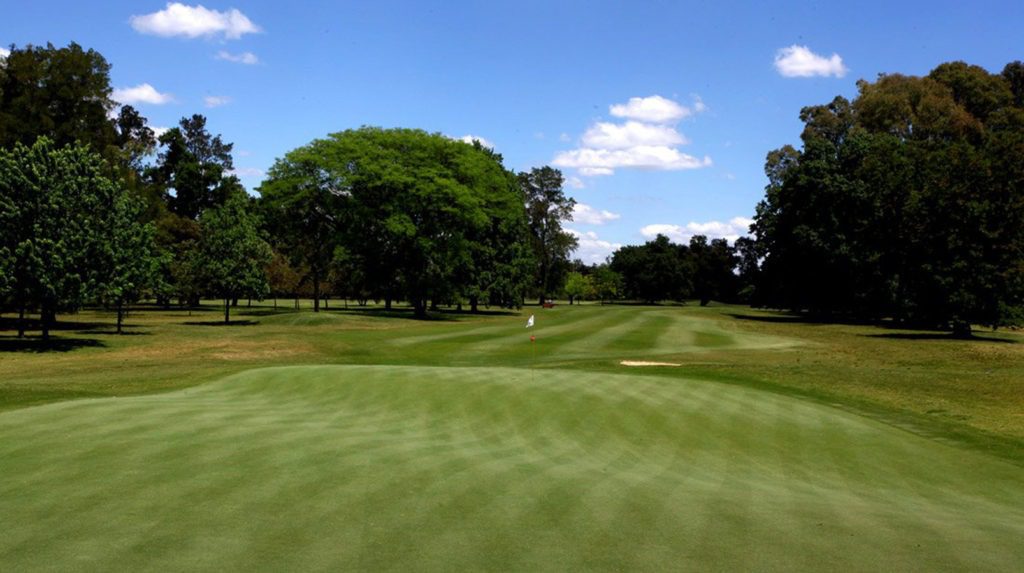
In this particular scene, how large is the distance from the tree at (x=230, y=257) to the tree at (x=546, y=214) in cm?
6667

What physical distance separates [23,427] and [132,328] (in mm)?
47691

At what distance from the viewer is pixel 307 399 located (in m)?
18.8

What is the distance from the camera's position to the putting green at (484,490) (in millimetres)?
7023

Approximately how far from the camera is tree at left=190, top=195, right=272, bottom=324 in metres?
60.7

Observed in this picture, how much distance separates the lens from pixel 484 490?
30.4ft

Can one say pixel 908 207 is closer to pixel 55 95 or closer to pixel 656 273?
pixel 55 95

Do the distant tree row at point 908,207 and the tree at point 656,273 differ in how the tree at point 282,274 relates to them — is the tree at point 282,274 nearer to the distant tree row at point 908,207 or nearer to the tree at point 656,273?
the distant tree row at point 908,207

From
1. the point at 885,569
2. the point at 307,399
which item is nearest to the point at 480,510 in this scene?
the point at 885,569

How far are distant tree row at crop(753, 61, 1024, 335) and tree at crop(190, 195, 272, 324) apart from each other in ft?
183

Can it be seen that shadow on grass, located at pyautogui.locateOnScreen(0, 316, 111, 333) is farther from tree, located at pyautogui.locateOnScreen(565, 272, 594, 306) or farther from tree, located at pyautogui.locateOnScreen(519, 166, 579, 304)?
tree, located at pyautogui.locateOnScreen(565, 272, 594, 306)

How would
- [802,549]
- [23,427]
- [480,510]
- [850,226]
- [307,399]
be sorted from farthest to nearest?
1. [850,226]
2. [307,399]
3. [23,427]
4. [480,510]
5. [802,549]

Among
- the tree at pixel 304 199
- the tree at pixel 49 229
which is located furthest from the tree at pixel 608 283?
the tree at pixel 49 229

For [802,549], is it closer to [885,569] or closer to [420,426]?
[885,569]

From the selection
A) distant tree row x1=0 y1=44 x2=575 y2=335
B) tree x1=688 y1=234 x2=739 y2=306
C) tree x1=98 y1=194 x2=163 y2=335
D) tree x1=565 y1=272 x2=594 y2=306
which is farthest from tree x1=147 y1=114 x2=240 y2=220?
tree x1=688 y1=234 x2=739 y2=306
